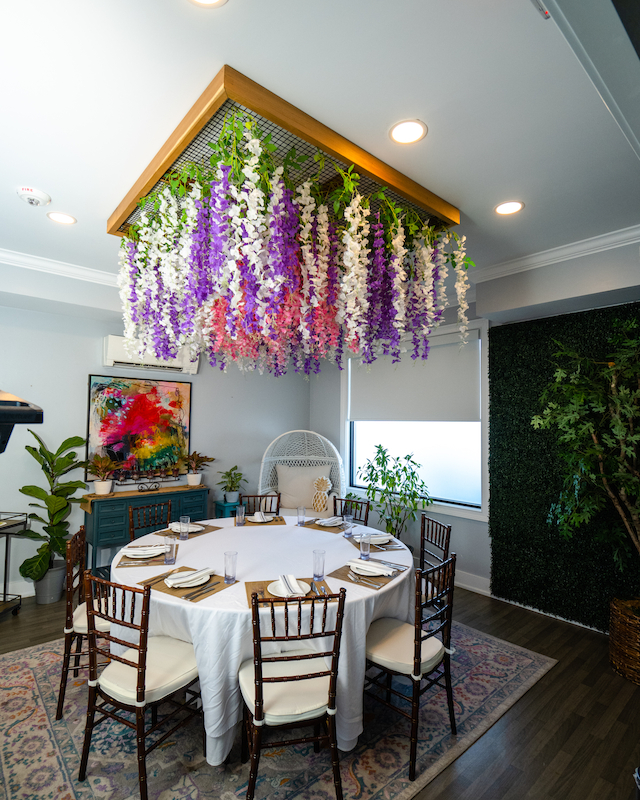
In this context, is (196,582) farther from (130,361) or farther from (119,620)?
(130,361)

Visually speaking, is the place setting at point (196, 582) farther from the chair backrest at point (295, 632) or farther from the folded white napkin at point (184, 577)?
the chair backrest at point (295, 632)

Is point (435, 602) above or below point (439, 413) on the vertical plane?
below

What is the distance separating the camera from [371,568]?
2.31 meters

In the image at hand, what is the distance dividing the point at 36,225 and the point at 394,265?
97.5 inches

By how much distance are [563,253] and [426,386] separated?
1.89m

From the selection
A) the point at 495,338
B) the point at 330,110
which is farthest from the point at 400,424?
the point at 330,110

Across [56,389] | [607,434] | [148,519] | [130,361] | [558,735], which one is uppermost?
[130,361]

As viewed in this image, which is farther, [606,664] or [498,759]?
[606,664]

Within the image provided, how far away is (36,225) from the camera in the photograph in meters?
3.00

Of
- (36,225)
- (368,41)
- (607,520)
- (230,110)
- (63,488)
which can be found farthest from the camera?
(63,488)

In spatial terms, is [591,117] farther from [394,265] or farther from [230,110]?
[230,110]

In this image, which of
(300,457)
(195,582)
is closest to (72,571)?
(195,582)

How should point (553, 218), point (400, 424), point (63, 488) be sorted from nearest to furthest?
point (553, 218) < point (63, 488) < point (400, 424)

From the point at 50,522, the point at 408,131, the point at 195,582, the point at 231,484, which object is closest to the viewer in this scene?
the point at 408,131
